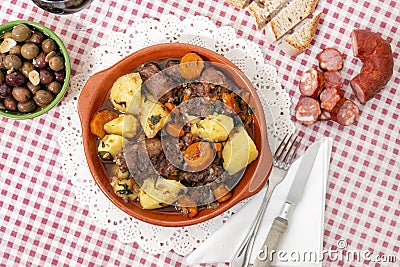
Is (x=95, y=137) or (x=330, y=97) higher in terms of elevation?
(x=330, y=97)

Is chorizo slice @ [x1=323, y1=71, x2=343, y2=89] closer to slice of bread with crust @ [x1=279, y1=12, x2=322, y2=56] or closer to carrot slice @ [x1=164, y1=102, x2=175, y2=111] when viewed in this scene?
slice of bread with crust @ [x1=279, y1=12, x2=322, y2=56]

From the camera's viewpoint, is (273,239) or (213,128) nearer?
(213,128)

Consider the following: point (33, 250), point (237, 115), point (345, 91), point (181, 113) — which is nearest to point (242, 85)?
point (237, 115)

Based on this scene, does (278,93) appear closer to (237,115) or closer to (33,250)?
(237,115)

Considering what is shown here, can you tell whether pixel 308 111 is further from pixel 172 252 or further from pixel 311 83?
pixel 172 252

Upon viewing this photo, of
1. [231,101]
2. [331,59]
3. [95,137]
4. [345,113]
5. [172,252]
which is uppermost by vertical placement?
[331,59]

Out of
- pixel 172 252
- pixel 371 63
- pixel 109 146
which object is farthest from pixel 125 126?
pixel 371 63
